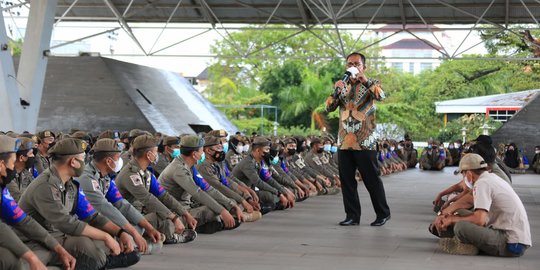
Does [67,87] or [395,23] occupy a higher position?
[395,23]

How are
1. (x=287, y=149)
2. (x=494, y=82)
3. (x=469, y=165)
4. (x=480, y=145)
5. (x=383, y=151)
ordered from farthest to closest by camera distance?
(x=494, y=82), (x=383, y=151), (x=287, y=149), (x=480, y=145), (x=469, y=165)

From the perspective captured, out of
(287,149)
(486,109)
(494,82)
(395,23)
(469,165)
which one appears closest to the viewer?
(469,165)

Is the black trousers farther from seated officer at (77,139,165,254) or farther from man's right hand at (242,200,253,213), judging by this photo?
seated officer at (77,139,165,254)

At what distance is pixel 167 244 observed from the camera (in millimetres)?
9164

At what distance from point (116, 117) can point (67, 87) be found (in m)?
2.07

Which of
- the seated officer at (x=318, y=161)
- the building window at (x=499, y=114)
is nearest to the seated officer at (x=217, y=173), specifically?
the seated officer at (x=318, y=161)

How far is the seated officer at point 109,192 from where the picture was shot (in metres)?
7.63

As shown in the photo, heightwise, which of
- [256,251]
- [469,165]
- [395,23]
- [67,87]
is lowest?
[256,251]

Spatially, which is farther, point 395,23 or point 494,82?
point 494,82

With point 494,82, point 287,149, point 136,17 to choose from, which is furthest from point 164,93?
point 494,82

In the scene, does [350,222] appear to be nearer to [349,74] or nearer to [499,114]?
[349,74]

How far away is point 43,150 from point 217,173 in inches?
92.0

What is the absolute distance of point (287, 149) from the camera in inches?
645

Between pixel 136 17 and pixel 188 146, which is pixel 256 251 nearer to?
pixel 188 146
